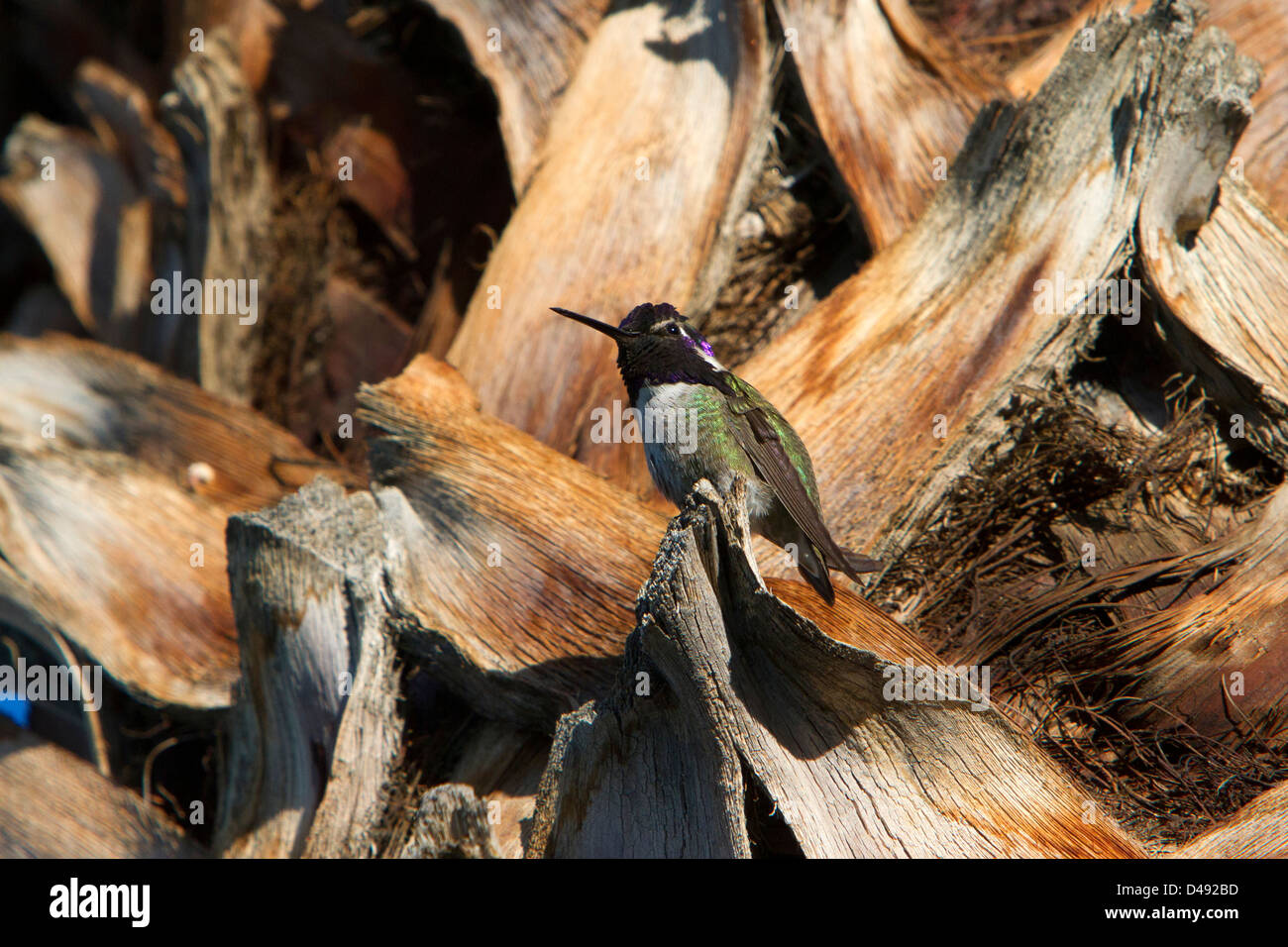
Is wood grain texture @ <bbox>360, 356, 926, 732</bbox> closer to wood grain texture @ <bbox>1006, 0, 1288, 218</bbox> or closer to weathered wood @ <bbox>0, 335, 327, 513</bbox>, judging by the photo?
weathered wood @ <bbox>0, 335, 327, 513</bbox>

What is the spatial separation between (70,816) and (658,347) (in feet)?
7.90

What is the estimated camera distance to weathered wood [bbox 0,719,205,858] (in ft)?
11.0

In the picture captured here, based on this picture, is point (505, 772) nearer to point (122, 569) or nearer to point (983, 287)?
point (122, 569)

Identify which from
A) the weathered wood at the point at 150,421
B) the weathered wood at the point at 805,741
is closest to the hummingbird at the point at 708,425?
the weathered wood at the point at 805,741

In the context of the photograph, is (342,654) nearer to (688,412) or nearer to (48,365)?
(688,412)

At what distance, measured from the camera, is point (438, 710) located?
2.99m

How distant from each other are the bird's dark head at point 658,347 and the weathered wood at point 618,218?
164mm

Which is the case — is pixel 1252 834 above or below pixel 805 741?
below

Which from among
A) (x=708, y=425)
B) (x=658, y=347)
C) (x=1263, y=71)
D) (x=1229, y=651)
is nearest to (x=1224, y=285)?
(x=1263, y=71)

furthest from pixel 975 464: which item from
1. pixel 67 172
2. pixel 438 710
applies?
pixel 67 172

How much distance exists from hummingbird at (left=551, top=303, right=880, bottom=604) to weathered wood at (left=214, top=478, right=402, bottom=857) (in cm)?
81

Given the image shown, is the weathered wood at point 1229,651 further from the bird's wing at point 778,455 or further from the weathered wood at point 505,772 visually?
the weathered wood at point 505,772

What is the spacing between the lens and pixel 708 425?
2.98 meters
